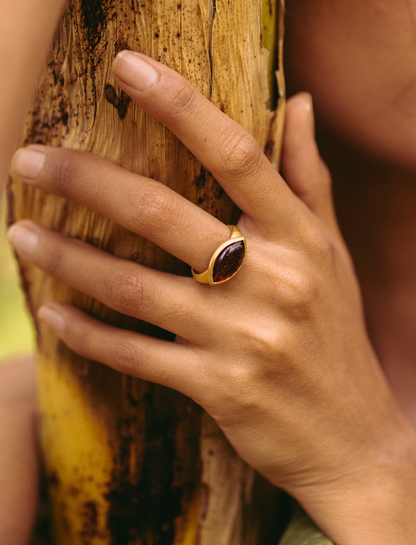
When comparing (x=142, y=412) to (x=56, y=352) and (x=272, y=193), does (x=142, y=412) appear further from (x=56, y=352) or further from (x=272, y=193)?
(x=272, y=193)

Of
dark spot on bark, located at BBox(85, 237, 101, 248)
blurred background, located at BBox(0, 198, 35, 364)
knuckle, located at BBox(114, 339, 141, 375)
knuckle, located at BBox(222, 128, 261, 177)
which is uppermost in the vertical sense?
knuckle, located at BBox(222, 128, 261, 177)

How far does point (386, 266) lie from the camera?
99 cm

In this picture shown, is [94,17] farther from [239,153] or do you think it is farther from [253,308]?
[253,308]

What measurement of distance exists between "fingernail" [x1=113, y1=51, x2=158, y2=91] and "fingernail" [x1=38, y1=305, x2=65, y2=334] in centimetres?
33

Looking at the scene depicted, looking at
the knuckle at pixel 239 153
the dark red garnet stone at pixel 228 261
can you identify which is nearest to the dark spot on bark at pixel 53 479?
the dark red garnet stone at pixel 228 261

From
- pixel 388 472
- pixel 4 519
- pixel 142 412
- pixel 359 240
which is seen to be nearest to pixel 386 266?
pixel 359 240

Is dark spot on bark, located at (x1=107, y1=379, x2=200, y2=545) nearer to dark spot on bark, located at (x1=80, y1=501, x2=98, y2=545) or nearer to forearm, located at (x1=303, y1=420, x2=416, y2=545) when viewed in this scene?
dark spot on bark, located at (x1=80, y1=501, x2=98, y2=545)

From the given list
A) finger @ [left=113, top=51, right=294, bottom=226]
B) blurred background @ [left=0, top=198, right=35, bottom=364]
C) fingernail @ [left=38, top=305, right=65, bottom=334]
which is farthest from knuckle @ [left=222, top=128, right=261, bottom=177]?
blurred background @ [left=0, top=198, right=35, bottom=364]

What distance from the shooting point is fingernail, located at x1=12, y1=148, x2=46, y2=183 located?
0.54 metres

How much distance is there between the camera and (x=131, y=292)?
51 centimetres

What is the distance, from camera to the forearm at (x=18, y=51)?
368mm

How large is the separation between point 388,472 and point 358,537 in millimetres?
103

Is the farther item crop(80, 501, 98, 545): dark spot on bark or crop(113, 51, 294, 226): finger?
crop(80, 501, 98, 545): dark spot on bark

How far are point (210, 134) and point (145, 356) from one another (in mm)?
277
